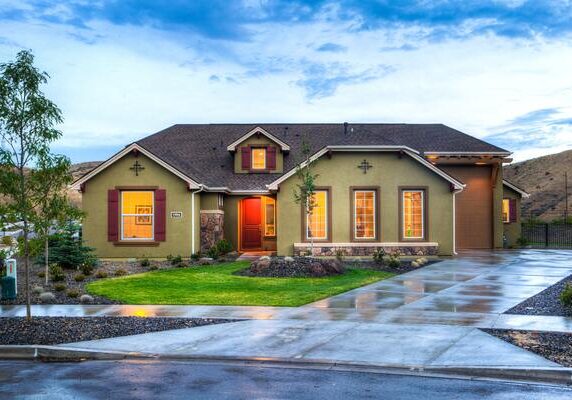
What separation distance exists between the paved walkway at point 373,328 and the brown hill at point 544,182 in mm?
54755

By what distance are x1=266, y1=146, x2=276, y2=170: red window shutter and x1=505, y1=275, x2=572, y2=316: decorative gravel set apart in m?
17.6

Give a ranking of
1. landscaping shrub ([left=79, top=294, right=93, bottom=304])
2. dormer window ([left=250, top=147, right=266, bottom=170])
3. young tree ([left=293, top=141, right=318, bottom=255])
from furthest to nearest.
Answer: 1. dormer window ([left=250, top=147, right=266, bottom=170])
2. young tree ([left=293, top=141, right=318, bottom=255])
3. landscaping shrub ([left=79, top=294, right=93, bottom=304])

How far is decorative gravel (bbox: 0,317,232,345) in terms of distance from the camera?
10688 mm

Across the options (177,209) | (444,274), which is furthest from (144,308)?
(177,209)

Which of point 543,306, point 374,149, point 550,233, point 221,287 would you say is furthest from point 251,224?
point 550,233

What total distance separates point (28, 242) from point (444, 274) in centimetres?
1324

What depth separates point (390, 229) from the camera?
1053 inches

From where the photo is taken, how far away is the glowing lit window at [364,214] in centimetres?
2689

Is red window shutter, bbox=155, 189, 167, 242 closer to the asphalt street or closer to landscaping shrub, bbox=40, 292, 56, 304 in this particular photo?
landscaping shrub, bbox=40, 292, 56, 304

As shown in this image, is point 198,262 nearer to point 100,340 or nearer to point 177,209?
point 177,209

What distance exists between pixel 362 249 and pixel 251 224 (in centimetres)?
682

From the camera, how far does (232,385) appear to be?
7.83 m

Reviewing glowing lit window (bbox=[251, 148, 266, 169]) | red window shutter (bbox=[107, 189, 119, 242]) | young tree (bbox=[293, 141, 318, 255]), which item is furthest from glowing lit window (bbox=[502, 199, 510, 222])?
red window shutter (bbox=[107, 189, 119, 242])

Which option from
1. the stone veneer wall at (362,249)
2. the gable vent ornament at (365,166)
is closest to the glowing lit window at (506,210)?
the stone veneer wall at (362,249)
